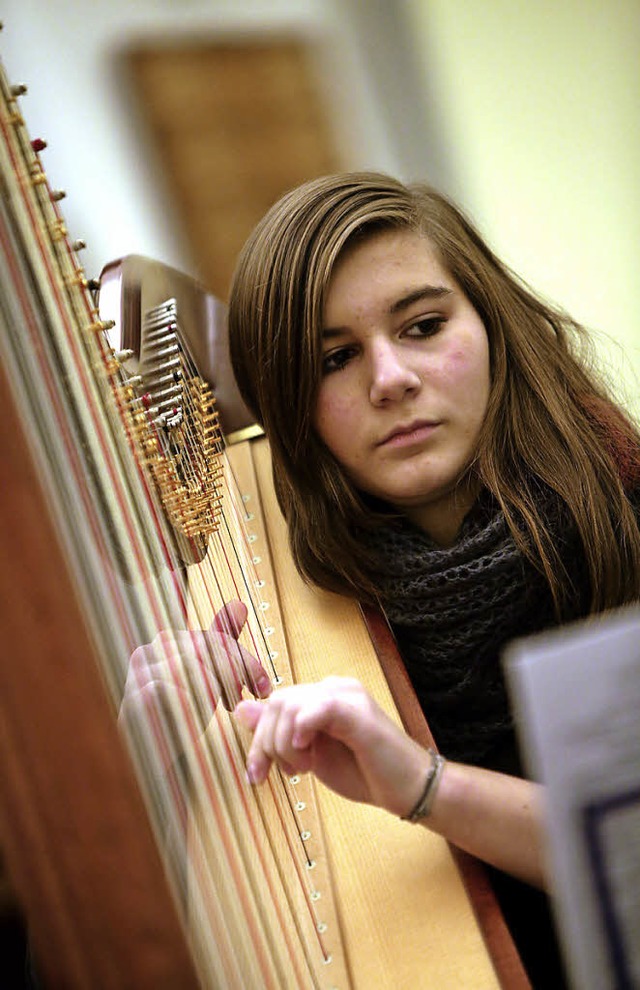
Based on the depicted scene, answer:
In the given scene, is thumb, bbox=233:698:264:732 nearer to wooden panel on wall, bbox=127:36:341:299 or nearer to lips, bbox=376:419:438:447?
lips, bbox=376:419:438:447

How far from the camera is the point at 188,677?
2.84ft

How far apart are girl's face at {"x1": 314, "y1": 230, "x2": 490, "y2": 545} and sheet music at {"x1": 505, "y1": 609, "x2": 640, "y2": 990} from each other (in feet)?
2.37

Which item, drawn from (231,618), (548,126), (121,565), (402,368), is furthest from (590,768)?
(548,126)

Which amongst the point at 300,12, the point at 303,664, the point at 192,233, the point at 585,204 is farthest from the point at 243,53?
the point at 303,664

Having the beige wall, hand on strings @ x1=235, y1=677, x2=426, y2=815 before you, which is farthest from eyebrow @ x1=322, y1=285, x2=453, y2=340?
the beige wall

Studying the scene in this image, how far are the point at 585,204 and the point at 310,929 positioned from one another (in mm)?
3013

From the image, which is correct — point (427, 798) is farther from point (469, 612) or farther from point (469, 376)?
point (469, 376)

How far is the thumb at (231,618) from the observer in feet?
3.42

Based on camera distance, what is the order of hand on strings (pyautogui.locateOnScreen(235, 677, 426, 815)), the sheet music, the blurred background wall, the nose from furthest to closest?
the blurred background wall, the nose, hand on strings (pyautogui.locateOnScreen(235, 677, 426, 815)), the sheet music

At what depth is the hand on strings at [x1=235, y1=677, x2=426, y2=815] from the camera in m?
0.75

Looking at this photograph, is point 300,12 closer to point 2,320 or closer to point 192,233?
point 192,233

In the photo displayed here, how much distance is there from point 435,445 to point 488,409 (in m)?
0.08

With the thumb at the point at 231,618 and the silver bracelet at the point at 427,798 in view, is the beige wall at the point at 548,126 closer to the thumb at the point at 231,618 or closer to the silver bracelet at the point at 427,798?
the thumb at the point at 231,618

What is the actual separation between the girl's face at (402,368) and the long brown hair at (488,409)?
0.02m
